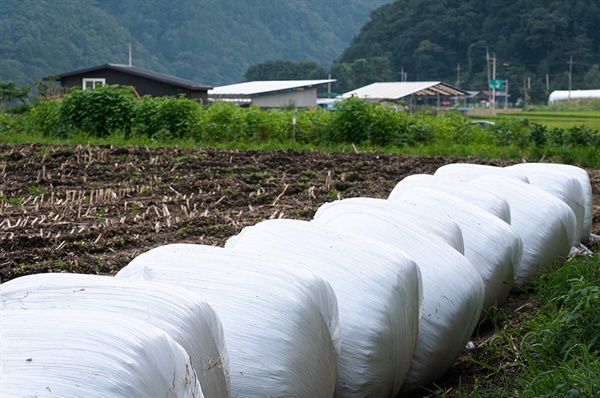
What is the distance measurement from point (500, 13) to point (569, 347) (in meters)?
67.6

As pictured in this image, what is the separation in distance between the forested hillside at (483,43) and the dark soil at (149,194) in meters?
54.6

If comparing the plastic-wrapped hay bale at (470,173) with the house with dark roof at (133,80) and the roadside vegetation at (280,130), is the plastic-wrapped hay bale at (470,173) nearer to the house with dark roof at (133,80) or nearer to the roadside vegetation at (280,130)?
the roadside vegetation at (280,130)

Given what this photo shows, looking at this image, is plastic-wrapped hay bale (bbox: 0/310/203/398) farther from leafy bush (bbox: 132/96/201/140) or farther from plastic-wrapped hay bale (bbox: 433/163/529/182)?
leafy bush (bbox: 132/96/201/140)

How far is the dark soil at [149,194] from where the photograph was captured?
5438 millimetres

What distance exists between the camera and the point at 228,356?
2.37 m

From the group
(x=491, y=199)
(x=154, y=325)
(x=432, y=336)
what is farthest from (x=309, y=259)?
(x=491, y=199)

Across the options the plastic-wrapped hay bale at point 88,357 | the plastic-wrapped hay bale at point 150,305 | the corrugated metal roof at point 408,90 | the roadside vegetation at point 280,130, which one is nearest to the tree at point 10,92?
the roadside vegetation at point 280,130

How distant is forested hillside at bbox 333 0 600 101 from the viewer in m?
61.2

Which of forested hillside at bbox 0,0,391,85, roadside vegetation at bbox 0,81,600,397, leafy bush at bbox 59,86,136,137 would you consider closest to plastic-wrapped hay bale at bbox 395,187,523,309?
roadside vegetation at bbox 0,81,600,397

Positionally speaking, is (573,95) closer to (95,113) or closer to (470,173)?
(95,113)

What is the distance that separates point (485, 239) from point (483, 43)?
67.9m

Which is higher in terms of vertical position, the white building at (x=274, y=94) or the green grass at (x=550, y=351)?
the white building at (x=274, y=94)

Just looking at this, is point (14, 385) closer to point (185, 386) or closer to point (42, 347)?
point (42, 347)

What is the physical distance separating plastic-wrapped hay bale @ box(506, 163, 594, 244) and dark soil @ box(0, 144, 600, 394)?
2.38ft
